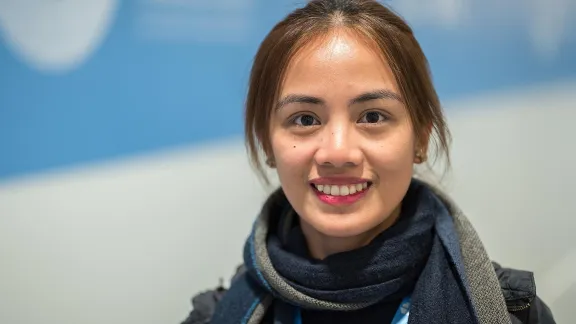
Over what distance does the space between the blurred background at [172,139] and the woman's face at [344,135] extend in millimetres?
361

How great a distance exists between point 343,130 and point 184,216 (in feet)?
1.78

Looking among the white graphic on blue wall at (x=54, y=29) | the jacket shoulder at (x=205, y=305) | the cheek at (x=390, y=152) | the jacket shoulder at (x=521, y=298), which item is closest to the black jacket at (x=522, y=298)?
the jacket shoulder at (x=521, y=298)

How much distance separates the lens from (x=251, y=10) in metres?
1.13

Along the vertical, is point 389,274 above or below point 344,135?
below

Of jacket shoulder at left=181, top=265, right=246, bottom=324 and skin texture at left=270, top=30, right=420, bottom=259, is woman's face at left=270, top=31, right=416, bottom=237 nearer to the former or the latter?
skin texture at left=270, top=30, right=420, bottom=259

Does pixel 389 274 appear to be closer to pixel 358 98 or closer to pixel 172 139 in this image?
pixel 358 98

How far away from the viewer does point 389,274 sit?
2.65 ft

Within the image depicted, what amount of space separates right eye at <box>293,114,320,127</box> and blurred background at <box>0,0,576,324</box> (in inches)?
14.0

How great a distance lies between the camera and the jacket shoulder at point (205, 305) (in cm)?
104

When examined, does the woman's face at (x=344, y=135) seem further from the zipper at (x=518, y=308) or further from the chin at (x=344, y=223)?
the zipper at (x=518, y=308)

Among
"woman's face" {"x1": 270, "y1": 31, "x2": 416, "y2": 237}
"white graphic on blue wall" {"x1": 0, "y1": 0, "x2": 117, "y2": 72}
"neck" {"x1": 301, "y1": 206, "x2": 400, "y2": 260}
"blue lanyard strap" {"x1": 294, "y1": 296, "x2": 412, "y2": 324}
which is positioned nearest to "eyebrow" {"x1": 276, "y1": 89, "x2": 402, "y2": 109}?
"woman's face" {"x1": 270, "y1": 31, "x2": 416, "y2": 237}

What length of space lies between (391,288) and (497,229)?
0.43 m

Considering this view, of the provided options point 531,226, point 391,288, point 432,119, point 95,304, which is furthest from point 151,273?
point 531,226

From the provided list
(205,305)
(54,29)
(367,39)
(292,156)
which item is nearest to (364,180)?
(292,156)
